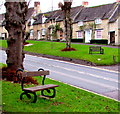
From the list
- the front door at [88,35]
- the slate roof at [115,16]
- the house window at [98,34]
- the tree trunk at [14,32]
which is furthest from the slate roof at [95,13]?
the tree trunk at [14,32]

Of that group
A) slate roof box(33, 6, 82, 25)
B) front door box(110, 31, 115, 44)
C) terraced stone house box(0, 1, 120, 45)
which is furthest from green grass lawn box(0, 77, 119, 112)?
slate roof box(33, 6, 82, 25)

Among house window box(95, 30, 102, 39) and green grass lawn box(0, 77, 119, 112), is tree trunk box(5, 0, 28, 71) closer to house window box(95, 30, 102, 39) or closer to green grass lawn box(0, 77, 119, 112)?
green grass lawn box(0, 77, 119, 112)

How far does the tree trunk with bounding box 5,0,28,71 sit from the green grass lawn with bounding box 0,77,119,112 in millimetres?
1371

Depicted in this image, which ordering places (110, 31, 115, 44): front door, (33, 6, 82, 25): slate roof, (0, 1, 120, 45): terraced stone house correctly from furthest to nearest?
(33, 6, 82, 25): slate roof
(0, 1, 120, 45): terraced stone house
(110, 31, 115, 44): front door

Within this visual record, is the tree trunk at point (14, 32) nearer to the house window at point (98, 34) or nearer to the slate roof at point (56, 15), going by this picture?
the house window at point (98, 34)

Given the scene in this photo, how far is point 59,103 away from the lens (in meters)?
8.23

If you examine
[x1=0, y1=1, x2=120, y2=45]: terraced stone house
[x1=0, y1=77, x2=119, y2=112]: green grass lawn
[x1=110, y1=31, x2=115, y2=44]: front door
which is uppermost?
[x1=0, y1=1, x2=120, y2=45]: terraced stone house

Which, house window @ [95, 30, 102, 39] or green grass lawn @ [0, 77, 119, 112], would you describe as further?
house window @ [95, 30, 102, 39]

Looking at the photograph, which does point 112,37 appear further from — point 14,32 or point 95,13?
point 14,32

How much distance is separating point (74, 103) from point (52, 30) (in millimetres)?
46992

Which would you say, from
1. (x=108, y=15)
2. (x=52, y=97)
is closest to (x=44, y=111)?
(x=52, y=97)

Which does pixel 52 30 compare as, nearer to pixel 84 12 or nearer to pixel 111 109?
pixel 84 12

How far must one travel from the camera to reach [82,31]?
48.8 metres

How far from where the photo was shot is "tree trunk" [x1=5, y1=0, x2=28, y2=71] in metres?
11.3
